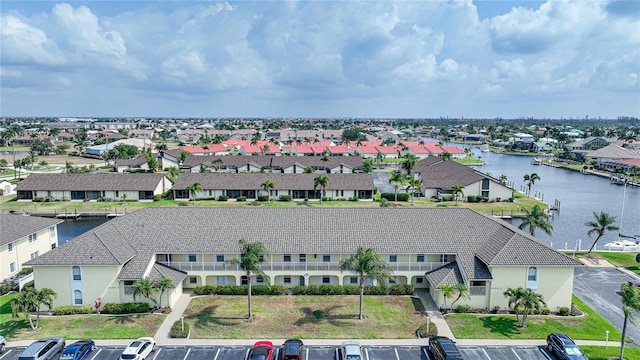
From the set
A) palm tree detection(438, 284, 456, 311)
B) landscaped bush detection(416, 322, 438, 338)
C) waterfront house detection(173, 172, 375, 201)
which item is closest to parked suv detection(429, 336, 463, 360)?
landscaped bush detection(416, 322, 438, 338)

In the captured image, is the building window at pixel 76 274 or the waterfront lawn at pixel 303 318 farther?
the building window at pixel 76 274

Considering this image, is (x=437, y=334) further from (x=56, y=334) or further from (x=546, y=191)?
(x=546, y=191)

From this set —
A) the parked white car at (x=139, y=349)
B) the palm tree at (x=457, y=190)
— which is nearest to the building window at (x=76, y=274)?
the parked white car at (x=139, y=349)

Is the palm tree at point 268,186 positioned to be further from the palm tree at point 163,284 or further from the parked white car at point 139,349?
the parked white car at point 139,349

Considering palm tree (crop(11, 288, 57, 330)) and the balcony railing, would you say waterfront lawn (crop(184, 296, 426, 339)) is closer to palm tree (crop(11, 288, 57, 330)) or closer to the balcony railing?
the balcony railing

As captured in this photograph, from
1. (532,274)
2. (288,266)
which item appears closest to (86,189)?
(288,266)

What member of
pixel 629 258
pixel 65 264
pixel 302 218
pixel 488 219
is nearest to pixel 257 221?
pixel 302 218
